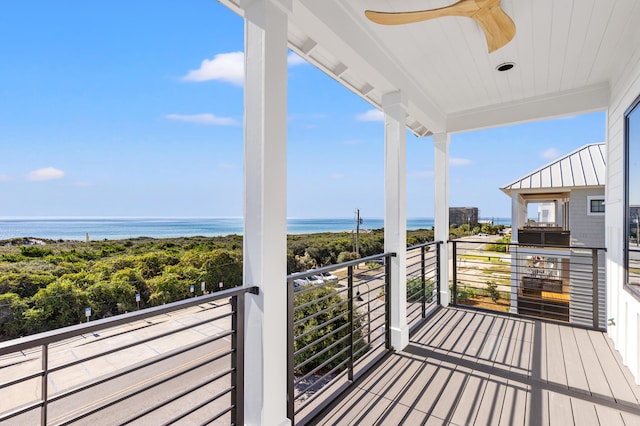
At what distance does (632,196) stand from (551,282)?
4.75 metres

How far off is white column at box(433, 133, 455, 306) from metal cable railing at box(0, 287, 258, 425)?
2514mm

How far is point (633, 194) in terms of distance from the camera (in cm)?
229

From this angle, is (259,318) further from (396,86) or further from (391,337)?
(396,86)

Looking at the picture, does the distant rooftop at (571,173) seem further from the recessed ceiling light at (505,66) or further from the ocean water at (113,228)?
the recessed ceiling light at (505,66)

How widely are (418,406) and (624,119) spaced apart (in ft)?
8.78

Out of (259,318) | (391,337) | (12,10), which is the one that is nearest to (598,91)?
(391,337)

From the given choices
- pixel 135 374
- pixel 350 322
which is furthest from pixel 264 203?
pixel 135 374

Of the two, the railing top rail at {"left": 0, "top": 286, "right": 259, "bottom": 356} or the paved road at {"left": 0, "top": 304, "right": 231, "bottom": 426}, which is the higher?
the railing top rail at {"left": 0, "top": 286, "right": 259, "bottom": 356}

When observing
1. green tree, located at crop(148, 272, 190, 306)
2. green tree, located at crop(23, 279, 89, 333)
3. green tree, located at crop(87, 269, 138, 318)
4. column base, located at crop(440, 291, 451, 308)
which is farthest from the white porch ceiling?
green tree, located at crop(87, 269, 138, 318)

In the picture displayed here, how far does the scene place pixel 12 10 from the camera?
910cm

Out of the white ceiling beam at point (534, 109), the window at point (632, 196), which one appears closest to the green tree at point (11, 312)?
the white ceiling beam at point (534, 109)

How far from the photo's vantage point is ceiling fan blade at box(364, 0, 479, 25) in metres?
1.62

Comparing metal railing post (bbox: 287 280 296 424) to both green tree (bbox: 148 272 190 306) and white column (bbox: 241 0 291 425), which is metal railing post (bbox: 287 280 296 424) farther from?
green tree (bbox: 148 272 190 306)

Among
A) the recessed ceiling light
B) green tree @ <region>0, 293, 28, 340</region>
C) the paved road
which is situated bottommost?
the paved road
